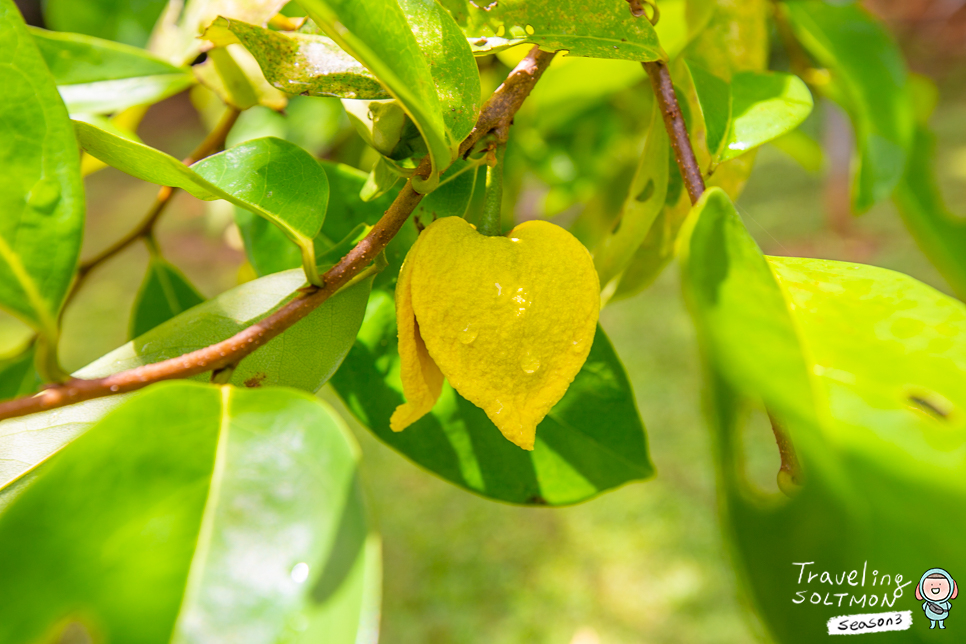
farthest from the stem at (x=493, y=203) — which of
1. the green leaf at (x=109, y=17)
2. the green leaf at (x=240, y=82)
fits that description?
the green leaf at (x=109, y=17)

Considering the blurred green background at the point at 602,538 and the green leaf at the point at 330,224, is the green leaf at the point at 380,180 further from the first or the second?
the blurred green background at the point at 602,538

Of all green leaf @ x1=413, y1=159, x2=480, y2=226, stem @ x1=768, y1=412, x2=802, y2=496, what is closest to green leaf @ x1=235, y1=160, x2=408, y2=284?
green leaf @ x1=413, y1=159, x2=480, y2=226

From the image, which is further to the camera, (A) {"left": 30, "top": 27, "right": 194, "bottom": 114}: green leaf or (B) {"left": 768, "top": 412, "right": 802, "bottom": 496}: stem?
(A) {"left": 30, "top": 27, "right": 194, "bottom": 114}: green leaf

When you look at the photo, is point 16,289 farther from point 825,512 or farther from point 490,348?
point 825,512

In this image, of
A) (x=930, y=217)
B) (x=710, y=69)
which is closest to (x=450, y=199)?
(x=710, y=69)

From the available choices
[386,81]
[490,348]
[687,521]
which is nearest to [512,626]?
[687,521]

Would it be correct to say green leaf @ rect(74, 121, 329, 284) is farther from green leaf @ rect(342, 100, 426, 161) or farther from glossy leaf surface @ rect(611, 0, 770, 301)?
glossy leaf surface @ rect(611, 0, 770, 301)
